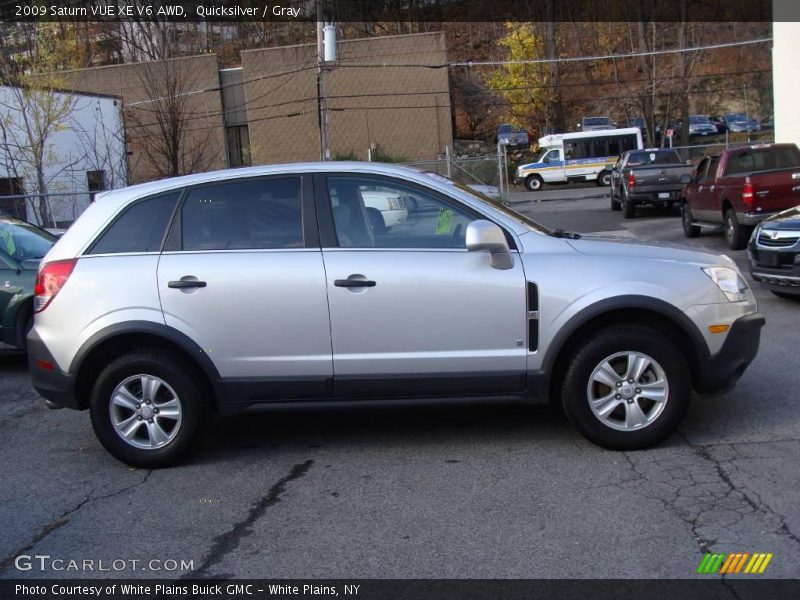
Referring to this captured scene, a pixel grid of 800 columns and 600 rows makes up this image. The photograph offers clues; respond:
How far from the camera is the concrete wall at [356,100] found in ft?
139

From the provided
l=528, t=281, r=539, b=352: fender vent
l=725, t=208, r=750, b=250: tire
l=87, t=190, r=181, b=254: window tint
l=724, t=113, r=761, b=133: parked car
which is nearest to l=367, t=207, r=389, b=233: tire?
l=528, t=281, r=539, b=352: fender vent

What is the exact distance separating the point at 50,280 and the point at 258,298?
1433 millimetres

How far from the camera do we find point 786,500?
14.5 ft

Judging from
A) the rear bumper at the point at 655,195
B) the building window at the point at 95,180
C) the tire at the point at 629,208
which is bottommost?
the tire at the point at 629,208

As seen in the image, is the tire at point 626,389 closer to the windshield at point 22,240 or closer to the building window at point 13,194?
the windshield at point 22,240

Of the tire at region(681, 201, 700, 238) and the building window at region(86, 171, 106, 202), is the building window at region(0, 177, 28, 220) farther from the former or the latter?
the tire at region(681, 201, 700, 238)

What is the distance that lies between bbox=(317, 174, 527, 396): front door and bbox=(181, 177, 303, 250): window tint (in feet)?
1.17

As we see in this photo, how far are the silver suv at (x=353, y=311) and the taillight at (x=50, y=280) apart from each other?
17mm

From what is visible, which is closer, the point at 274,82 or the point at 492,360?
the point at 492,360

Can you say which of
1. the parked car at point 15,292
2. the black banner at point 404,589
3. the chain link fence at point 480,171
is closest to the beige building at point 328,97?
the chain link fence at point 480,171

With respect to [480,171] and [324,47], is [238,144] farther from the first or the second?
[324,47]

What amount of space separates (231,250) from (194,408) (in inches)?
41.7

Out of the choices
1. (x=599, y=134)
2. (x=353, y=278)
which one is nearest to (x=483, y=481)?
(x=353, y=278)

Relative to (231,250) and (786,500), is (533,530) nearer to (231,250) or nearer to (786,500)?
(786,500)
